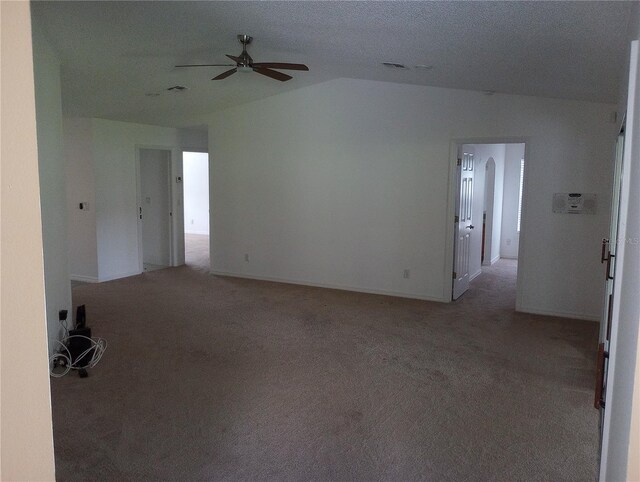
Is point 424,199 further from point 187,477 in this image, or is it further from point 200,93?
point 187,477

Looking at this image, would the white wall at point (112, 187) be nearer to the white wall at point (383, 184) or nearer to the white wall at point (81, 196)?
the white wall at point (81, 196)

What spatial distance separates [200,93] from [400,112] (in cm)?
250

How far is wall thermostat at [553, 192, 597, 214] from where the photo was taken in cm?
507

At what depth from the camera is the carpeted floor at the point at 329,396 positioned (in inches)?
99.7

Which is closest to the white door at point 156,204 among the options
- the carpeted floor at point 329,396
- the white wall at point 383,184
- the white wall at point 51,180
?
the white wall at point 383,184

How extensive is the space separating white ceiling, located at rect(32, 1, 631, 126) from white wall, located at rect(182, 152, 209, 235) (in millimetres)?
7436

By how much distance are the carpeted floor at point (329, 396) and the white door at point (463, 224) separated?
1.95 ft

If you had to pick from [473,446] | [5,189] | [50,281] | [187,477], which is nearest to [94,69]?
[50,281]

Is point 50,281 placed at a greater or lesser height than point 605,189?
lesser

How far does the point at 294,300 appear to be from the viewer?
19.6 feet

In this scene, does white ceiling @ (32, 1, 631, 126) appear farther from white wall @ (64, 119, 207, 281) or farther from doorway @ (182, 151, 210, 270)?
doorway @ (182, 151, 210, 270)

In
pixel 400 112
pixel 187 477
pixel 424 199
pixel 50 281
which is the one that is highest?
pixel 400 112

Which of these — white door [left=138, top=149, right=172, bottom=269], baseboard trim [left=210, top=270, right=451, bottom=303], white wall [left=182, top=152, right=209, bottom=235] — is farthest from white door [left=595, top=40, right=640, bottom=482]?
white wall [left=182, top=152, right=209, bottom=235]

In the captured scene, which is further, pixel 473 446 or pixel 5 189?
pixel 473 446
